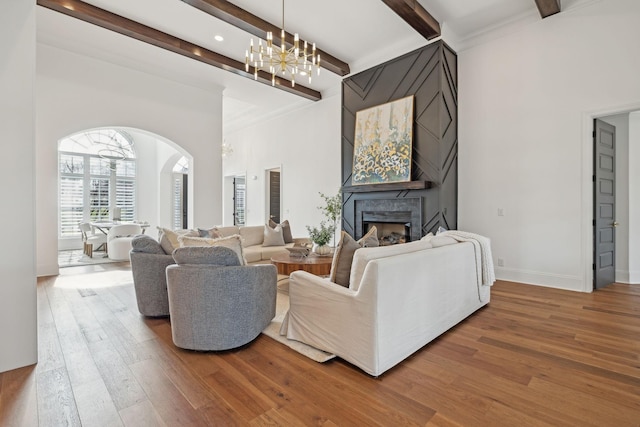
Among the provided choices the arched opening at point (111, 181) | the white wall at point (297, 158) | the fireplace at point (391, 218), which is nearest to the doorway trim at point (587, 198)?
the fireplace at point (391, 218)

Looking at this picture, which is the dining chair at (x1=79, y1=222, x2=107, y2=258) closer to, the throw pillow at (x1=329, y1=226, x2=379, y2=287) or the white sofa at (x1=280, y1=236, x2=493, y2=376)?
the white sofa at (x1=280, y1=236, x2=493, y2=376)

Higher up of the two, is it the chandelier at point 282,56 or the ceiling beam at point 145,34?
the ceiling beam at point 145,34

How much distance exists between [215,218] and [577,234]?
6414 mm

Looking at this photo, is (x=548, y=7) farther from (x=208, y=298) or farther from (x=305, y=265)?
(x=208, y=298)

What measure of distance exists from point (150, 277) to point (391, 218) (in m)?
3.84

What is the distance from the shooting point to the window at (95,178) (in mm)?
8477

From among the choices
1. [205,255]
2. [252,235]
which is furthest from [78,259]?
[205,255]

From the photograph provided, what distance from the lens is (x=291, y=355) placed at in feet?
7.83

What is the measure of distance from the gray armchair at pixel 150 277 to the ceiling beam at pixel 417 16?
4045 millimetres

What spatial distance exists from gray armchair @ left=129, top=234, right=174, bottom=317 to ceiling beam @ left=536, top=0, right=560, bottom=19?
18.1 feet

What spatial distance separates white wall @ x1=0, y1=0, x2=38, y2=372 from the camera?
7.08ft

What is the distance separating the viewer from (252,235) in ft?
18.2

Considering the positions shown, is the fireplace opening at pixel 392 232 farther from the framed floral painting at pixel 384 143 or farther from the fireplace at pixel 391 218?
the framed floral painting at pixel 384 143

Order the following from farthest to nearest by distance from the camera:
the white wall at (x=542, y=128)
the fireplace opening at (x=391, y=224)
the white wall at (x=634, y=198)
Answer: the fireplace opening at (x=391, y=224) < the white wall at (x=634, y=198) < the white wall at (x=542, y=128)
